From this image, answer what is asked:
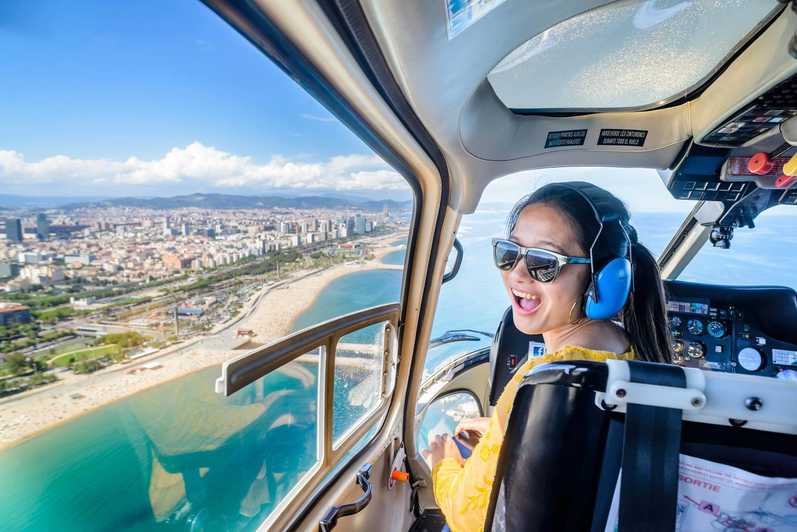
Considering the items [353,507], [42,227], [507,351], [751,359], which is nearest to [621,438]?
[42,227]

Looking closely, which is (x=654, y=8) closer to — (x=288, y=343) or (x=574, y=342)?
(x=574, y=342)

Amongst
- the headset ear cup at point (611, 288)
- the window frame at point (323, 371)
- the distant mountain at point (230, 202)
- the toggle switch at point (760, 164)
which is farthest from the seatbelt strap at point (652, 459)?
the toggle switch at point (760, 164)

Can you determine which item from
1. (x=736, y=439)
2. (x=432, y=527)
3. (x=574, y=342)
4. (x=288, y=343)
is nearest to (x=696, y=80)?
(x=574, y=342)

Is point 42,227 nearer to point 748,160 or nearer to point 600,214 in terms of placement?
point 600,214

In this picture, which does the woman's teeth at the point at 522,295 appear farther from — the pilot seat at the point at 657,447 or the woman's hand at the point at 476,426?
the woman's hand at the point at 476,426

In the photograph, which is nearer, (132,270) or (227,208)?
(132,270)

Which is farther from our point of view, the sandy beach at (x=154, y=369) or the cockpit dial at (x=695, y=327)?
the cockpit dial at (x=695, y=327)
